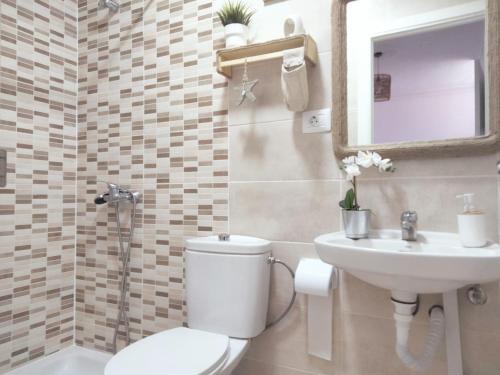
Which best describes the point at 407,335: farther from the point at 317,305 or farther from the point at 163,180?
the point at 163,180

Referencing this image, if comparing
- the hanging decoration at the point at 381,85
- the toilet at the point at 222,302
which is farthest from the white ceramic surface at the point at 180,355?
the hanging decoration at the point at 381,85

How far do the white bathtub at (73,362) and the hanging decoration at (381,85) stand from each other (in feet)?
5.95

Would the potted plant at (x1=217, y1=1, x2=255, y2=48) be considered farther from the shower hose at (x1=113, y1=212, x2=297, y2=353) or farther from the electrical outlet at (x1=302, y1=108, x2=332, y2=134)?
the shower hose at (x1=113, y1=212, x2=297, y2=353)

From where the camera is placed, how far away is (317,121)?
1.34 m

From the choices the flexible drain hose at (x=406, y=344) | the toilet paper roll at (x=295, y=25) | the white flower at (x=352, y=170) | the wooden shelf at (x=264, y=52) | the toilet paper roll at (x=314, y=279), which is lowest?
the flexible drain hose at (x=406, y=344)

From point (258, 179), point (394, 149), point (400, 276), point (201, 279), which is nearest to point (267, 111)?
point (258, 179)

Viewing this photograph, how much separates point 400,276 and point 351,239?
30 centimetres

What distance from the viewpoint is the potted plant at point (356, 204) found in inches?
45.8

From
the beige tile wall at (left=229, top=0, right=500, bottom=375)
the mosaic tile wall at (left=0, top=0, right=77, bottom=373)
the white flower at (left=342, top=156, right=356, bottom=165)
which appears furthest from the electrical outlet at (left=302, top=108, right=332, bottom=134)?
the mosaic tile wall at (left=0, top=0, right=77, bottom=373)

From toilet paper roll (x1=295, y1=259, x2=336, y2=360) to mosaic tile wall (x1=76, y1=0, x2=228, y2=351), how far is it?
44 centimetres

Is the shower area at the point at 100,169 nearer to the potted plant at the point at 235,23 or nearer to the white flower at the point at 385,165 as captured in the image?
the potted plant at the point at 235,23

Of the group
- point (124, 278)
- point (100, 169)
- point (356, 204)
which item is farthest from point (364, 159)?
point (100, 169)

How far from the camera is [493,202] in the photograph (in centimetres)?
109

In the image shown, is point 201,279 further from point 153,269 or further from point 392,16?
point 392,16
